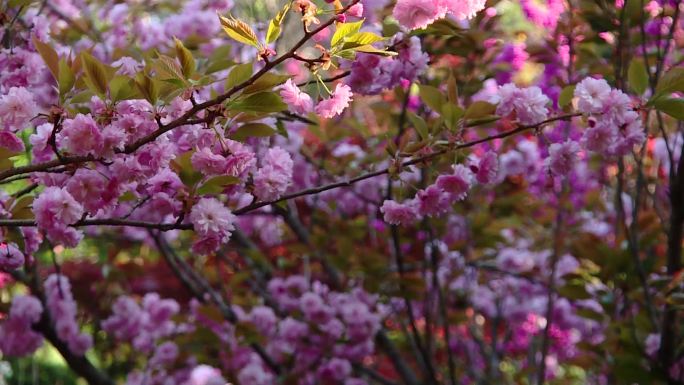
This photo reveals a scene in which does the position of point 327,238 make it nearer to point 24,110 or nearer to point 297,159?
point 297,159

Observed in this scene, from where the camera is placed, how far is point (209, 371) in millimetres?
3512

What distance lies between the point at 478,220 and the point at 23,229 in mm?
1780

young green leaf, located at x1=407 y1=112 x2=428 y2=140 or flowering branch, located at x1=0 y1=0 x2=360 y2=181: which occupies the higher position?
young green leaf, located at x1=407 y1=112 x2=428 y2=140

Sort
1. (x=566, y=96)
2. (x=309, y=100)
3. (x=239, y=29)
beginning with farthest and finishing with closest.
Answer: (x=566, y=96)
(x=309, y=100)
(x=239, y=29)

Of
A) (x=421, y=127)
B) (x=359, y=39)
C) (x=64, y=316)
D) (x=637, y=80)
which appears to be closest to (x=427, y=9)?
(x=359, y=39)

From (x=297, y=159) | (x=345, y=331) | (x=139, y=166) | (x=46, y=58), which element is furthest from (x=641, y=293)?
(x=46, y=58)

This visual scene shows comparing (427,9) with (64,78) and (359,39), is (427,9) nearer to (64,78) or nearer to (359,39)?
(359,39)

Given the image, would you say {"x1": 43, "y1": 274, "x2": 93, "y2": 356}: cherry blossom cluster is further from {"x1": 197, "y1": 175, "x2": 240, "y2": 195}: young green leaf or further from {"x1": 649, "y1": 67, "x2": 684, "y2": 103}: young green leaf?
{"x1": 649, "y1": 67, "x2": 684, "y2": 103}: young green leaf

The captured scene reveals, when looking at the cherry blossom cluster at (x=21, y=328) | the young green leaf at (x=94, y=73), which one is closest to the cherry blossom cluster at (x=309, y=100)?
the young green leaf at (x=94, y=73)

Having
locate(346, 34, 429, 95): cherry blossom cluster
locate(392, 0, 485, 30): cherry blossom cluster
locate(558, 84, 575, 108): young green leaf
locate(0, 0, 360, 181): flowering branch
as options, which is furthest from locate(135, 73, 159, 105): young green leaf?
locate(558, 84, 575, 108): young green leaf

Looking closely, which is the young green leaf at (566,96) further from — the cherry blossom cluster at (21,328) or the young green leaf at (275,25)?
the cherry blossom cluster at (21,328)

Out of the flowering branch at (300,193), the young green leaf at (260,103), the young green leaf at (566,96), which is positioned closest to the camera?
the young green leaf at (260,103)

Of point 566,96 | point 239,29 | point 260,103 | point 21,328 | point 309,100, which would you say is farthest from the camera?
point 21,328

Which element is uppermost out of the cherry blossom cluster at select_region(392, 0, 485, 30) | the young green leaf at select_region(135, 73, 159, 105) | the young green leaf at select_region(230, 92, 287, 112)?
the cherry blossom cluster at select_region(392, 0, 485, 30)
